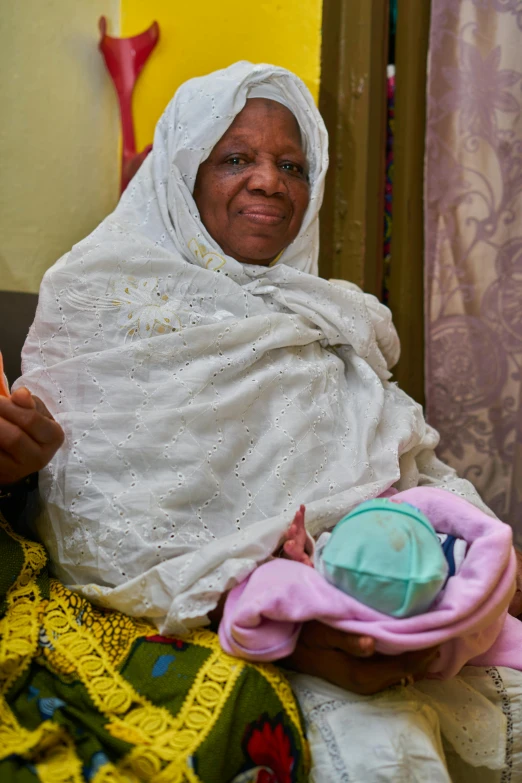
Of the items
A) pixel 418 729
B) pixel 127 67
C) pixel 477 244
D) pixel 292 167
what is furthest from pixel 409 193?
pixel 418 729

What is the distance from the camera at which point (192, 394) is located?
3.79 ft

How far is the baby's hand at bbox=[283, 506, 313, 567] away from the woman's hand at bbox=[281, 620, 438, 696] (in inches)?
3.5

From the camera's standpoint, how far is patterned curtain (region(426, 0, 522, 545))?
1.74 meters

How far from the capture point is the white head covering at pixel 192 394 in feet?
3.43

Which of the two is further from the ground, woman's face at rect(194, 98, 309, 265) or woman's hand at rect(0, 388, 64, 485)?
woman's face at rect(194, 98, 309, 265)

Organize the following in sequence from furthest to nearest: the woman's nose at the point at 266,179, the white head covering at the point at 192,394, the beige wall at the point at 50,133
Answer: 1. the beige wall at the point at 50,133
2. the woman's nose at the point at 266,179
3. the white head covering at the point at 192,394

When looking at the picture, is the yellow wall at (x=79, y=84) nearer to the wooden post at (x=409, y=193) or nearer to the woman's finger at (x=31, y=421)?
the wooden post at (x=409, y=193)

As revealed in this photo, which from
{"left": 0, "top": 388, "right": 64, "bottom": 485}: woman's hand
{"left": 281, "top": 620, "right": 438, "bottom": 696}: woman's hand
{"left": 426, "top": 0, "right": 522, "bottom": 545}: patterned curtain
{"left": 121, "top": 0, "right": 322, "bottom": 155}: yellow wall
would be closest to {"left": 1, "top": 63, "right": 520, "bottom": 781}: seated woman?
{"left": 281, "top": 620, "right": 438, "bottom": 696}: woman's hand

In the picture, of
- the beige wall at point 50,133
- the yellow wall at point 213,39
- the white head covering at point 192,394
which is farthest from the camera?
the yellow wall at point 213,39

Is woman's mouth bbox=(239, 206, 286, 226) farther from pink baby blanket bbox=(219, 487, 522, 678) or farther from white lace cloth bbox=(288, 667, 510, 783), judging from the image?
white lace cloth bbox=(288, 667, 510, 783)

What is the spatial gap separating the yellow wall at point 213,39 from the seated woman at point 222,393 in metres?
0.43

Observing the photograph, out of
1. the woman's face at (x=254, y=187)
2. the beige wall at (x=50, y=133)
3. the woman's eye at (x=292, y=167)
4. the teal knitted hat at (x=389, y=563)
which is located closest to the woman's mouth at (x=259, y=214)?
the woman's face at (x=254, y=187)

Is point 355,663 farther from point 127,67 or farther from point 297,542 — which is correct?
point 127,67

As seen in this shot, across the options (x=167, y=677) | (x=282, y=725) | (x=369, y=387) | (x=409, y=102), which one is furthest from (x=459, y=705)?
(x=409, y=102)
